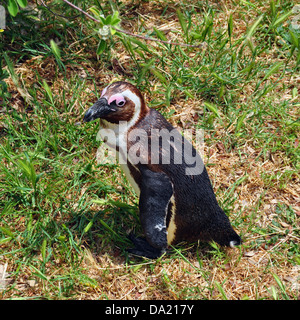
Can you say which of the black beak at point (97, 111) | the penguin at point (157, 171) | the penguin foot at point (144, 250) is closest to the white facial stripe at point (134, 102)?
the penguin at point (157, 171)

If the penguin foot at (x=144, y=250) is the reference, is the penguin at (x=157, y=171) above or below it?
above

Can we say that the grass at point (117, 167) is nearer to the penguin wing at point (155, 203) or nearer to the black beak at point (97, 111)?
the penguin wing at point (155, 203)

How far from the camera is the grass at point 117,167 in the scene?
2.87m

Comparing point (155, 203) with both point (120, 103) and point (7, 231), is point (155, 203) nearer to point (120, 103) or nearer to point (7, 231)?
point (120, 103)

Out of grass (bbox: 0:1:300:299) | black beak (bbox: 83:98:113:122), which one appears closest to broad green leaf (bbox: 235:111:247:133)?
grass (bbox: 0:1:300:299)

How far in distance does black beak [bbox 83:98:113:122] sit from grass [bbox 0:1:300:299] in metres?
0.63

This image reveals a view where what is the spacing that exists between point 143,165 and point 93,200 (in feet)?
1.99

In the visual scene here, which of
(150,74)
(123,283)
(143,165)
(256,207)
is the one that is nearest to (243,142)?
(256,207)

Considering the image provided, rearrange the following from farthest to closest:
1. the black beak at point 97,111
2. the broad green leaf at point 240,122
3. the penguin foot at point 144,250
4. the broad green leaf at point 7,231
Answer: the broad green leaf at point 240,122 < the penguin foot at point 144,250 < the broad green leaf at point 7,231 < the black beak at point 97,111

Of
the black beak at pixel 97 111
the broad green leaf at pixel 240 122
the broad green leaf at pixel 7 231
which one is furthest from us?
the broad green leaf at pixel 240 122

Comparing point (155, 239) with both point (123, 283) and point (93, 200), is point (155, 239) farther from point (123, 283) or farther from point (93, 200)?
point (93, 200)

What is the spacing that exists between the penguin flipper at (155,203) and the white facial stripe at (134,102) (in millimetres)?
282

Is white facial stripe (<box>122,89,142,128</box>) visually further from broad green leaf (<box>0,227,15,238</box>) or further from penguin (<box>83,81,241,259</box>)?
broad green leaf (<box>0,227,15,238</box>)

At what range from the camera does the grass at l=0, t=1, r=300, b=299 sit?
2.87 meters
